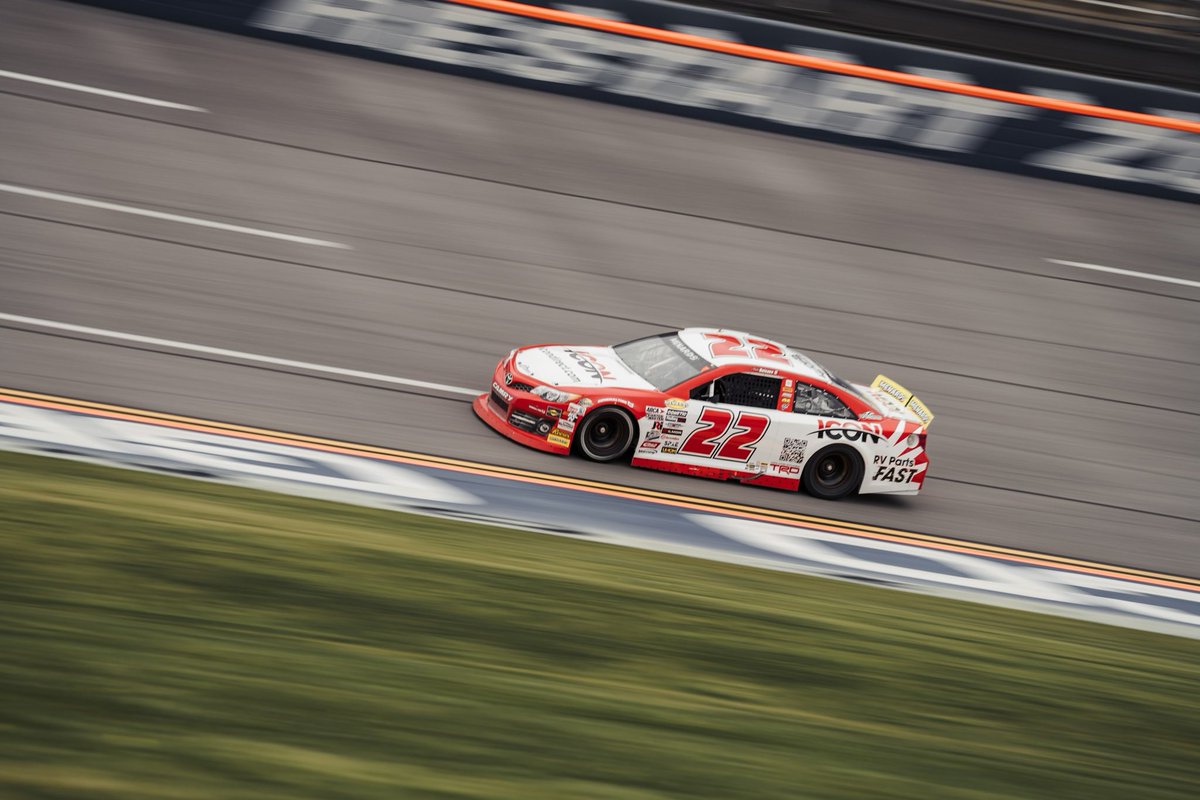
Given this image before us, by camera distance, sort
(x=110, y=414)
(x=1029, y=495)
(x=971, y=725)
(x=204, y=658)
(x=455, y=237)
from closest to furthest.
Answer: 1. (x=204, y=658)
2. (x=971, y=725)
3. (x=110, y=414)
4. (x=1029, y=495)
5. (x=455, y=237)

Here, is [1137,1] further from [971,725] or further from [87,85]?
[971,725]

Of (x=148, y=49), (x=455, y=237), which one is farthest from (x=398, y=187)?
(x=148, y=49)

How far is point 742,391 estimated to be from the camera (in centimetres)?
1115

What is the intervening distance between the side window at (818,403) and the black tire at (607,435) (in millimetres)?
1612

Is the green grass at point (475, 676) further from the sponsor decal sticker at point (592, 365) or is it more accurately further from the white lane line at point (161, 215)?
the white lane line at point (161, 215)

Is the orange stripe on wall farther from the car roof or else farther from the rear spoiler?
the car roof

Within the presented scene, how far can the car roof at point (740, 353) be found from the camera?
1125 centimetres

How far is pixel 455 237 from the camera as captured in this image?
1497 cm

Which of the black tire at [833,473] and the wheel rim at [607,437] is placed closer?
the wheel rim at [607,437]

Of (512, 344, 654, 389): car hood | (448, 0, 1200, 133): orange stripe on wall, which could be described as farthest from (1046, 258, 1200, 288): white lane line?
(512, 344, 654, 389): car hood

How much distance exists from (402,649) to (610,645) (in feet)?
3.77

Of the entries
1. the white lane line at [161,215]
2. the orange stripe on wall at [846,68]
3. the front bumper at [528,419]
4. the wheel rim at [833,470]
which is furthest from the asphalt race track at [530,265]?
the orange stripe on wall at [846,68]

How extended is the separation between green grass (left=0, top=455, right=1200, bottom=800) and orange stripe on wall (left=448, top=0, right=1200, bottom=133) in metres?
12.2

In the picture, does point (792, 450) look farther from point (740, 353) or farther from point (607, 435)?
point (607, 435)
